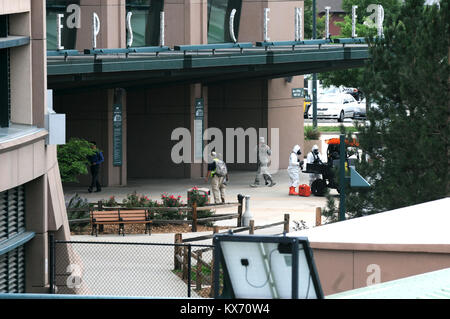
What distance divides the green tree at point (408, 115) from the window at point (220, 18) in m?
17.8

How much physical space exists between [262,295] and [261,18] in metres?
34.0

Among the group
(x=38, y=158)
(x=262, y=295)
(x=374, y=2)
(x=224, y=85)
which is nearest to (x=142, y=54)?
(x=224, y=85)

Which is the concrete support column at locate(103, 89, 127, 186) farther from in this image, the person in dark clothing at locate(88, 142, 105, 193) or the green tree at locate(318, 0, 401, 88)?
the green tree at locate(318, 0, 401, 88)

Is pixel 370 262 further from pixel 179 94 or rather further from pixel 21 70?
pixel 179 94

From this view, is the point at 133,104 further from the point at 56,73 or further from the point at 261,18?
the point at 56,73

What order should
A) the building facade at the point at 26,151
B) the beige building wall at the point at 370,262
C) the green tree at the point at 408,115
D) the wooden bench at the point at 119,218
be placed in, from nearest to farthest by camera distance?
the beige building wall at the point at 370,262 < the building facade at the point at 26,151 < the green tree at the point at 408,115 < the wooden bench at the point at 119,218

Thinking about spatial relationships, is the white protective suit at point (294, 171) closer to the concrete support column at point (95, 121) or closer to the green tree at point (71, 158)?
the concrete support column at point (95, 121)

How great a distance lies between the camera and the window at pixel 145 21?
117 ft

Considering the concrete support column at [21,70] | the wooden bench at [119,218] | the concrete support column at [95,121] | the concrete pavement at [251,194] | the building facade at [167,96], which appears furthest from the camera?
the concrete support column at [95,121]

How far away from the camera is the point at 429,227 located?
1291cm

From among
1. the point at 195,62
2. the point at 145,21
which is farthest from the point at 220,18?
the point at 195,62

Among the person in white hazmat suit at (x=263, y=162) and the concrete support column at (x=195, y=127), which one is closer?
the person in white hazmat suit at (x=263, y=162)

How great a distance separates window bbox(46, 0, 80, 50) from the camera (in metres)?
32.3

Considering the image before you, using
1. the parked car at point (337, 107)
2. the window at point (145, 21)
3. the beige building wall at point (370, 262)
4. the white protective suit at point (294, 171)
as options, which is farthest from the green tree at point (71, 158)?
the parked car at point (337, 107)
